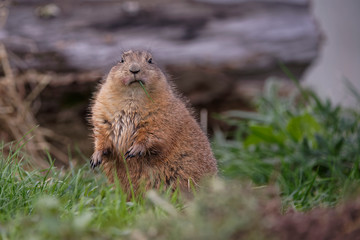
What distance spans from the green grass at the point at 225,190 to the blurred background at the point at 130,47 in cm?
67

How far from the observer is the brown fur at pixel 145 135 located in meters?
4.32

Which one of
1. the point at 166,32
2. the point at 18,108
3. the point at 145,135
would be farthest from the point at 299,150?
the point at 18,108

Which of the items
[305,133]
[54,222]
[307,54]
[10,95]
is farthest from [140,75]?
[307,54]

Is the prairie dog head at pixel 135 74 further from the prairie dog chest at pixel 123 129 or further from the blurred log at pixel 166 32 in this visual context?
the blurred log at pixel 166 32

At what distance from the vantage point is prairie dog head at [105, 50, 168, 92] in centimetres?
446

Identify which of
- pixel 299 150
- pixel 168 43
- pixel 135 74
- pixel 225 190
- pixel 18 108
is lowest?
pixel 299 150

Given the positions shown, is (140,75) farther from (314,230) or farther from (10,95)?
(10,95)

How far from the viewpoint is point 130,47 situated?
6906 mm

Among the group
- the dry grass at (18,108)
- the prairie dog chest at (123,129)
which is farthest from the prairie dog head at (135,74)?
the dry grass at (18,108)

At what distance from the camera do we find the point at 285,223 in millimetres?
2561

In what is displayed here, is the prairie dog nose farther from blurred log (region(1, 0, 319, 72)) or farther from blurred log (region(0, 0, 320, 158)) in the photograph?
blurred log (region(0, 0, 320, 158))

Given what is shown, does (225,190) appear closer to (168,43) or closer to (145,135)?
(145,135)

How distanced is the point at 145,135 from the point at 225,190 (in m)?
1.81

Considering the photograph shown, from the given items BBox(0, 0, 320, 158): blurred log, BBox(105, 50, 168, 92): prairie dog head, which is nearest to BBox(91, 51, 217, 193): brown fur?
BBox(105, 50, 168, 92): prairie dog head
